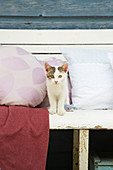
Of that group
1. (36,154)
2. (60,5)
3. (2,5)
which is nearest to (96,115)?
(36,154)

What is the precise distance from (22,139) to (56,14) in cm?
139

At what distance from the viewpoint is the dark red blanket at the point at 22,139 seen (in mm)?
1222

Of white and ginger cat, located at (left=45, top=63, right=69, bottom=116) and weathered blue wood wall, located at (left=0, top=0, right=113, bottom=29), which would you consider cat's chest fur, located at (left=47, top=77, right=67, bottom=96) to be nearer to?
white and ginger cat, located at (left=45, top=63, right=69, bottom=116)

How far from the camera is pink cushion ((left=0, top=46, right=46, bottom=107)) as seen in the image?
4.70ft

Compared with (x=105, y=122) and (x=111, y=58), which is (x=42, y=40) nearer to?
(x=111, y=58)

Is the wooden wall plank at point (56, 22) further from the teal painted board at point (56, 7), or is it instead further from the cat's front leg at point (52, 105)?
the cat's front leg at point (52, 105)

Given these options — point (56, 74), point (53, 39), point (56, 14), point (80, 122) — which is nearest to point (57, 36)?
point (53, 39)

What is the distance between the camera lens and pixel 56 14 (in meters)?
2.19

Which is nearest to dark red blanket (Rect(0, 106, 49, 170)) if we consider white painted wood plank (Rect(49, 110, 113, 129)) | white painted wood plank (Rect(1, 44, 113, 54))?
white painted wood plank (Rect(49, 110, 113, 129))

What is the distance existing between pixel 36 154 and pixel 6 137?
198 mm

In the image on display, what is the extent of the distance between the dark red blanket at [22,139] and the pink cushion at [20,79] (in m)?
0.14

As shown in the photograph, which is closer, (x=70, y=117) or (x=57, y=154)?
(x=70, y=117)

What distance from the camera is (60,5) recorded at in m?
2.20

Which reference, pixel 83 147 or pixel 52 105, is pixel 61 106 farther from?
pixel 83 147
